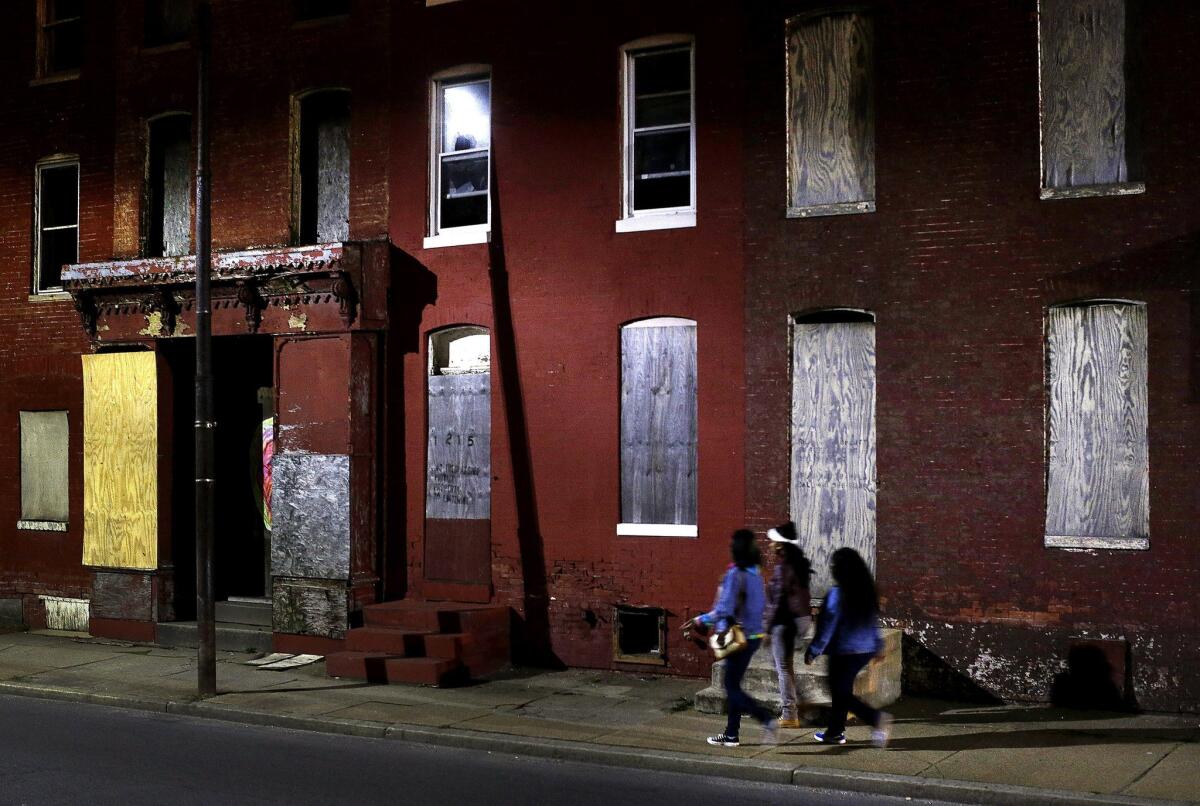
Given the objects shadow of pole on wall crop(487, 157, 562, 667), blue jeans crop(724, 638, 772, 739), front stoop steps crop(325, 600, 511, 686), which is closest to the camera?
blue jeans crop(724, 638, 772, 739)

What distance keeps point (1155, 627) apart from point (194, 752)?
898 centimetres

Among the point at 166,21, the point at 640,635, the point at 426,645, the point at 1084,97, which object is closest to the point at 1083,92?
the point at 1084,97

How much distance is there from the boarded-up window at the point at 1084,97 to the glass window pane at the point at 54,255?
14.0m

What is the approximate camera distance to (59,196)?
1981cm

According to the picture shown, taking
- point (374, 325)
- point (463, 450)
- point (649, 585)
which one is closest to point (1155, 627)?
point (649, 585)

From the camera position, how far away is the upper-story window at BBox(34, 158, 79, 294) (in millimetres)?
19641

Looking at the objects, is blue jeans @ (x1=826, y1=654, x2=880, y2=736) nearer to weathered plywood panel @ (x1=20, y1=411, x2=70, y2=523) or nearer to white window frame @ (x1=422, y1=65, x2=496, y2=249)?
white window frame @ (x1=422, y1=65, x2=496, y2=249)

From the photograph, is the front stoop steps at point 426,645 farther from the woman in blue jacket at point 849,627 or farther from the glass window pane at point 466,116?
the glass window pane at point 466,116

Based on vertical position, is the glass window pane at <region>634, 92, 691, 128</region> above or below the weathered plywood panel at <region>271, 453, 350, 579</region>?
above

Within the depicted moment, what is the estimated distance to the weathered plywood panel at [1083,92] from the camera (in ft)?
43.0

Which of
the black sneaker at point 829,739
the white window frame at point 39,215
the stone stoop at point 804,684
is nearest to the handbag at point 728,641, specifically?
the black sneaker at point 829,739

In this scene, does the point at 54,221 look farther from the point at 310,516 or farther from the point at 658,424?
the point at 658,424

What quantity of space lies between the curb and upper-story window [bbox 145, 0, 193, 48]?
32.3 ft

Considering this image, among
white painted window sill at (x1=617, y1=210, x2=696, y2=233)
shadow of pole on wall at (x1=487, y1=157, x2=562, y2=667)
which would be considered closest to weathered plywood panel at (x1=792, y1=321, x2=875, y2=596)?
white painted window sill at (x1=617, y1=210, x2=696, y2=233)
